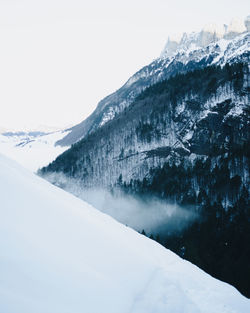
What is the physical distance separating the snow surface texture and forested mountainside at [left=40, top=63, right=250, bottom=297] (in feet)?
175

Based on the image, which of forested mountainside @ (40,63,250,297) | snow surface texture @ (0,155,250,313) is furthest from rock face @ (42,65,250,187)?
snow surface texture @ (0,155,250,313)

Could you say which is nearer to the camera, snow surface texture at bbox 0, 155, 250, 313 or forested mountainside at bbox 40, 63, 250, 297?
snow surface texture at bbox 0, 155, 250, 313

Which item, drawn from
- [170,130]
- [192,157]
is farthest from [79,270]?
[170,130]

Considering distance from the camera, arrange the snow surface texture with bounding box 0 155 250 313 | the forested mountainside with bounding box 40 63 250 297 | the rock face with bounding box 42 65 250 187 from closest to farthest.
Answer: the snow surface texture with bounding box 0 155 250 313
the forested mountainside with bounding box 40 63 250 297
the rock face with bounding box 42 65 250 187

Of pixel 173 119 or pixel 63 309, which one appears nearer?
pixel 63 309

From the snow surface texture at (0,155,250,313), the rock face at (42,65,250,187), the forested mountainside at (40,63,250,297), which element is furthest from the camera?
the rock face at (42,65,250,187)

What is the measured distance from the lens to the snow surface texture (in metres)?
7.00

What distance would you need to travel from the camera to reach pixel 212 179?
12231 centimetres

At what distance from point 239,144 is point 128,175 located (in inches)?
2637

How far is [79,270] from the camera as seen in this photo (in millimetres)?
9148

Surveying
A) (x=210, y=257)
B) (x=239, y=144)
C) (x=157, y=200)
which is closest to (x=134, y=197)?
(x=157, y=200)

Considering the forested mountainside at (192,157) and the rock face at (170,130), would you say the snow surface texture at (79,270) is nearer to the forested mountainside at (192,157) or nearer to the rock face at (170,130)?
the forested mountainside at (192,157)

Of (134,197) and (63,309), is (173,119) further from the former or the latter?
(63,309)

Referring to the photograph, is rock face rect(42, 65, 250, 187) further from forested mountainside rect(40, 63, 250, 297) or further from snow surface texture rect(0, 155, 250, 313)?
snow surface texture rect(0, 155, 250, 313)
